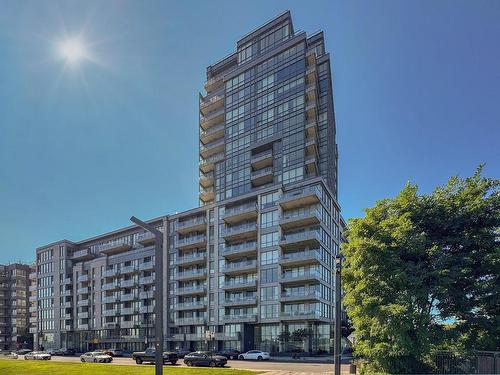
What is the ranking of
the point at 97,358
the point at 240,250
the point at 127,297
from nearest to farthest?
the point at 97,358, the point at 240,250, the point at 127,297

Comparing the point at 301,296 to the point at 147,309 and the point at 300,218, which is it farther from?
the point at 147,309

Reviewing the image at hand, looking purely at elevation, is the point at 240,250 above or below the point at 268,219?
below

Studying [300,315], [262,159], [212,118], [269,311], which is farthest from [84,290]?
[300,315]

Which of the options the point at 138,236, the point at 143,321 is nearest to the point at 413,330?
the point at 143,321

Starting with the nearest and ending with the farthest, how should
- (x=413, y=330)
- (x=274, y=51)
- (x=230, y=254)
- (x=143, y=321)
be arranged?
(x=413, y=330) < (x=230, y=254) < (x=274, y=51) < (x=143, y=321)

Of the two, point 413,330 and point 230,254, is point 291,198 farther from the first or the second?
point 413,330

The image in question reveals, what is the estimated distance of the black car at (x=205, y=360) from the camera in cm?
3847

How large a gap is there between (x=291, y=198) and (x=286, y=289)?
44.5ft

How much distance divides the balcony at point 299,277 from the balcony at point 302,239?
4248 mm

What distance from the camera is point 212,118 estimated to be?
83.2 meters

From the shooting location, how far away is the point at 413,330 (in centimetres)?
1780

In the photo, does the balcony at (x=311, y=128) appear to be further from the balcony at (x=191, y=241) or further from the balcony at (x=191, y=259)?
the balcony at (x=191, y=259)

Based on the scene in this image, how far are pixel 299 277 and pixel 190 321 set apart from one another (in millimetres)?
24057

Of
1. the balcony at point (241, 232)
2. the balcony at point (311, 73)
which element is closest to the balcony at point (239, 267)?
the balcony at point (241, 232)
